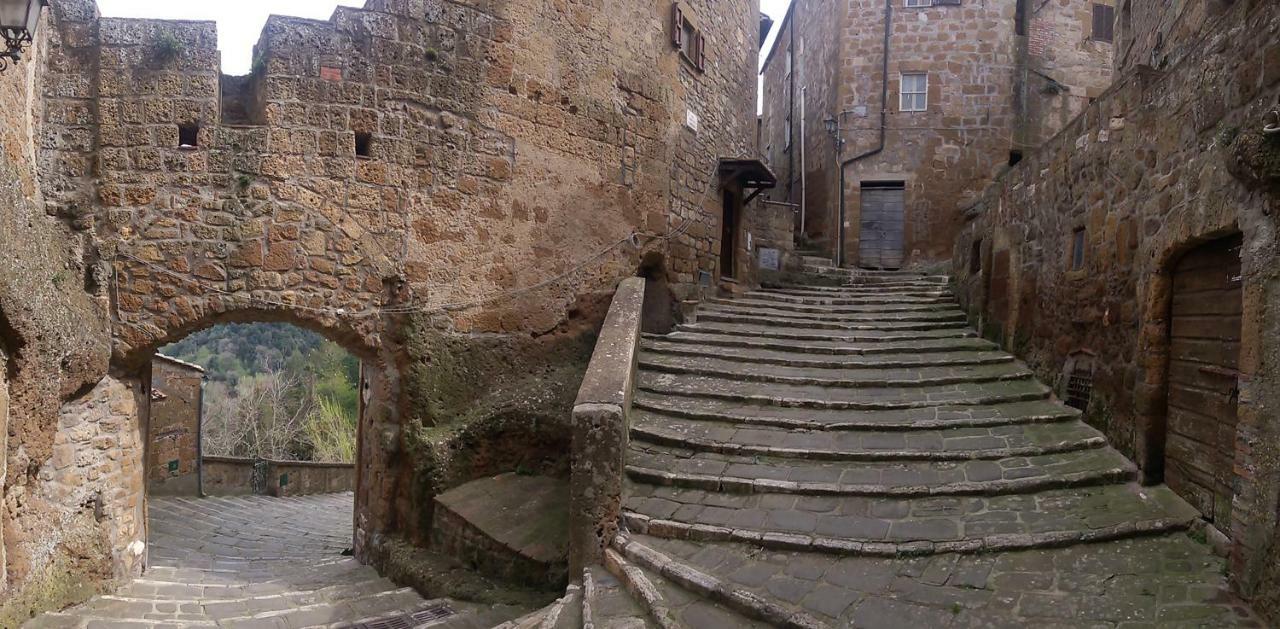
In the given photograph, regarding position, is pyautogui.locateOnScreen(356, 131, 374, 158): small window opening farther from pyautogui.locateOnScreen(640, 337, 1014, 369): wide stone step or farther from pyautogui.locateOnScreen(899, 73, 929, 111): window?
pyautogui.locateOnScreen(899, 73, 929, 111): window

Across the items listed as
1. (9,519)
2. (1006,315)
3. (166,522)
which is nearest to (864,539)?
(1006,315)

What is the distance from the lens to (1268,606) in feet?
11.2

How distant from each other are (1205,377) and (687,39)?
7.56 metres

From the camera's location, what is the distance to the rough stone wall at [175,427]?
12625 millimetres

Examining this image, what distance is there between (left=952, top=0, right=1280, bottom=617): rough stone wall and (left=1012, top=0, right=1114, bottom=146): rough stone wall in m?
8.45

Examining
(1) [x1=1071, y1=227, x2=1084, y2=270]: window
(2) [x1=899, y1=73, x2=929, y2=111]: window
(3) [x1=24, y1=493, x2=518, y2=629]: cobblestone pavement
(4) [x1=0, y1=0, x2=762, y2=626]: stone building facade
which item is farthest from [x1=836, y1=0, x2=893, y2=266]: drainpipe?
(3) [x1=24, y1=493, x2=518, y2=629]: cobblestone pavement

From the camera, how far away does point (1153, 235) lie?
492 cm

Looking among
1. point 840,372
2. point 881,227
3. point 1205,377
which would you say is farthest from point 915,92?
point 1205,377

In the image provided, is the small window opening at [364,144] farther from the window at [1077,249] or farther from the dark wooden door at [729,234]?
the window at [1077,249]

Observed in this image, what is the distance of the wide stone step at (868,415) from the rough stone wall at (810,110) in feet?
31.6

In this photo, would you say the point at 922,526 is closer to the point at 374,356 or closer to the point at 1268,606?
the point at 1268,606

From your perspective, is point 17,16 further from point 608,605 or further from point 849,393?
point 849,393

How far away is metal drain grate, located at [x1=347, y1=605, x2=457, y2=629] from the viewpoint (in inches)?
207

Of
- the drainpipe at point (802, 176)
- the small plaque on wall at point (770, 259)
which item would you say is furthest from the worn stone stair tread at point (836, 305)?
the drainpipe at point (802, 176)
